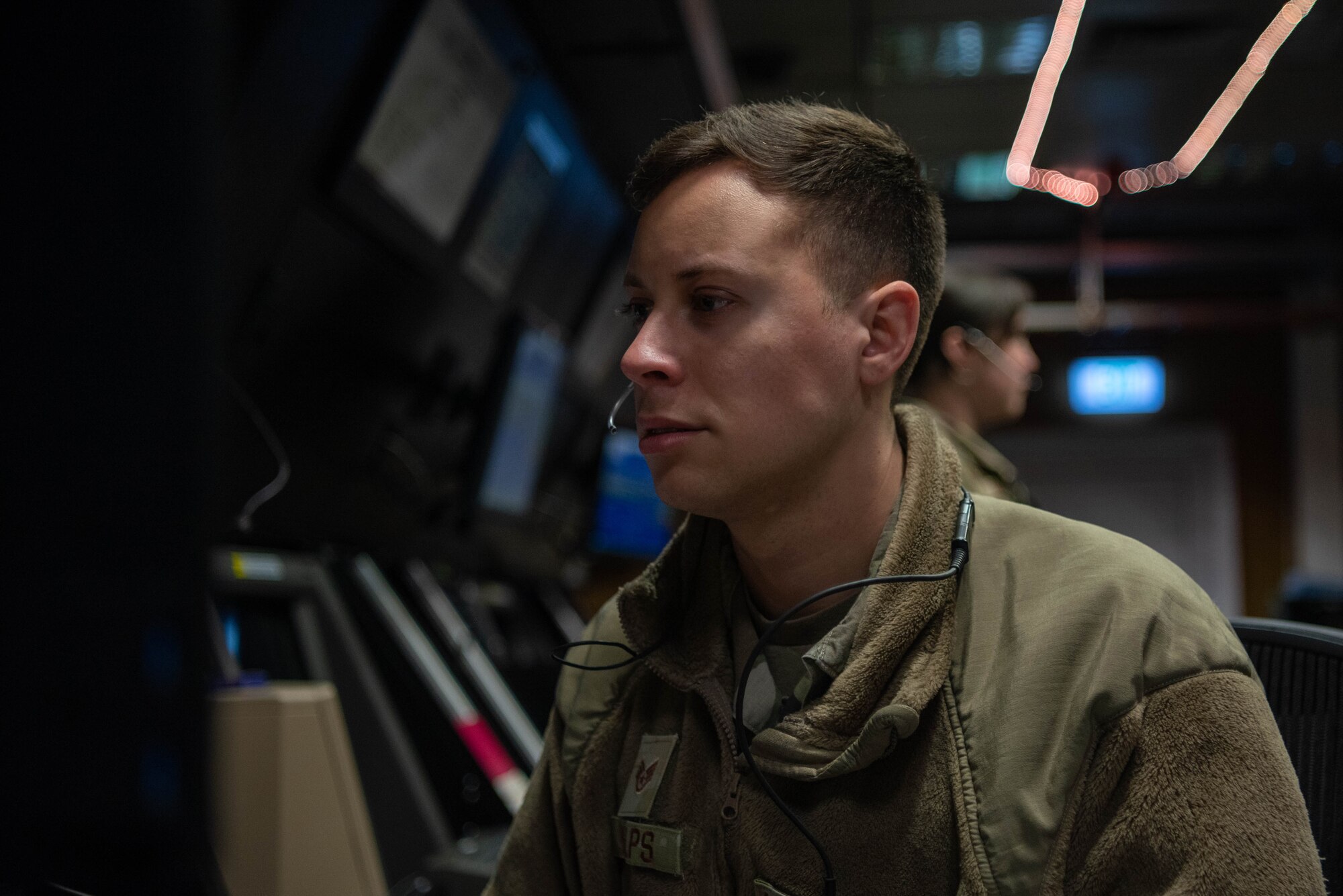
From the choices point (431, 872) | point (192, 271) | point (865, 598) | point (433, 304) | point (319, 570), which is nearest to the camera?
Result: point (192, 271)

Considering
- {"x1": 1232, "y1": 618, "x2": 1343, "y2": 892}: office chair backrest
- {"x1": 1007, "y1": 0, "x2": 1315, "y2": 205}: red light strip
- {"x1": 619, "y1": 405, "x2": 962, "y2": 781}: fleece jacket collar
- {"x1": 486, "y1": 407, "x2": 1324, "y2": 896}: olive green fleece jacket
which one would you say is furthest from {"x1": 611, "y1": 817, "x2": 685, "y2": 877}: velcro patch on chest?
{"x1": 1007, "y1": 0, "x2": 1315, "y2": 205}: red light strip

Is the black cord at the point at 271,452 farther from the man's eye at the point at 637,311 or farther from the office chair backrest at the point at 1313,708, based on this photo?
the office chair backrest at the point at 1313,708

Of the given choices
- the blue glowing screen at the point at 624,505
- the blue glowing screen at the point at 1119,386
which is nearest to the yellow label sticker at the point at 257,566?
the blue glowing screen at the point at 624,505

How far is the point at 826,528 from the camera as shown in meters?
1.11

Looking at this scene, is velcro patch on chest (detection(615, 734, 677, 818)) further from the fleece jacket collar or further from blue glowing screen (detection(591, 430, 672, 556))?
blue glowing screen (detection(591, 430, 672, 556))

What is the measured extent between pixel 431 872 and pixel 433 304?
142 centimetres

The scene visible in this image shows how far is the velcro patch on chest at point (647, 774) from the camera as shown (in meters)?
1.08

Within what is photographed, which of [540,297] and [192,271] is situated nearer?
[192,271]

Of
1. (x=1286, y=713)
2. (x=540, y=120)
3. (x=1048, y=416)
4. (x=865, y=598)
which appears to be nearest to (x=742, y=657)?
(x=865, y=598)

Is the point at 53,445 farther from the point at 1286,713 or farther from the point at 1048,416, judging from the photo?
the point at 1048,416

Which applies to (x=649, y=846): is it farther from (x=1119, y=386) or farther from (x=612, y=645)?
(x=1119, y=386)

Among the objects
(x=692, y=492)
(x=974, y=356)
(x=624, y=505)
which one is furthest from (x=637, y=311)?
(x=624, y=505)

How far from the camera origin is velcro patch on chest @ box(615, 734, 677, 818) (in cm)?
108

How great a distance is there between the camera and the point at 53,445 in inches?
10.9
